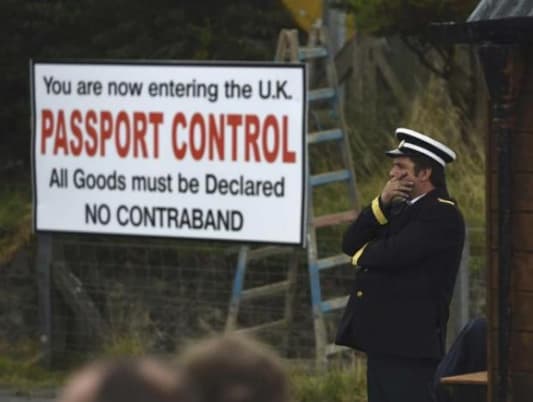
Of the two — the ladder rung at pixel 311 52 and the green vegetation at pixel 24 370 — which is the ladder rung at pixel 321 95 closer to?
the ladder rung at pixel 311 52

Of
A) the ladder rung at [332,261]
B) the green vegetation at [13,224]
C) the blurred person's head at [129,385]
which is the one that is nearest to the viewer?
the blurred person's head at [129,385]

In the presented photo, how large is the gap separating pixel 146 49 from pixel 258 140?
10.5 feet

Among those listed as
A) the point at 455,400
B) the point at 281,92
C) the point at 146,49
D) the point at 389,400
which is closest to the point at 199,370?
the point at 455,400

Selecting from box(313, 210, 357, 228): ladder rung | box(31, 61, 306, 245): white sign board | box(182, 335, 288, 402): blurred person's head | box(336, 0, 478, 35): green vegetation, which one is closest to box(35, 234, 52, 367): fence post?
box(31, 61, 306, 245): white sign board

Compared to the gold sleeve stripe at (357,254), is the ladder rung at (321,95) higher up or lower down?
higher up

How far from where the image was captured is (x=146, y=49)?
13867 millimetres

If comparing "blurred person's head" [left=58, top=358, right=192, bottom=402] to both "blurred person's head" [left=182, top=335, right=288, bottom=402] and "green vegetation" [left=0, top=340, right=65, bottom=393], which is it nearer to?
"blurred person's head" [left=182, top=335, right=288, bottom=402]

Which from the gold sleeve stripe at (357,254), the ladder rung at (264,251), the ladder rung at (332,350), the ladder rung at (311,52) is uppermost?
the ladder rung at (311,52)

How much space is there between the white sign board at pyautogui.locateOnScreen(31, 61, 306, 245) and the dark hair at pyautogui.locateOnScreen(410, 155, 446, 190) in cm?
321

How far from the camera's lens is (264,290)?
11.3 m

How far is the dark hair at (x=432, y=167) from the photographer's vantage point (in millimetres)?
7512

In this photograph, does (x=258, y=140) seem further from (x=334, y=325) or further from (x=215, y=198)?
(x=334, y=325)

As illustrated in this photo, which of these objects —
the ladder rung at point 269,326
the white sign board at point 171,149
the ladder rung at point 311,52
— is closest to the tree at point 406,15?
the ladder rung at point 311,52

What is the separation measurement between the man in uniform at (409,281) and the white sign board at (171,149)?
3231mm
